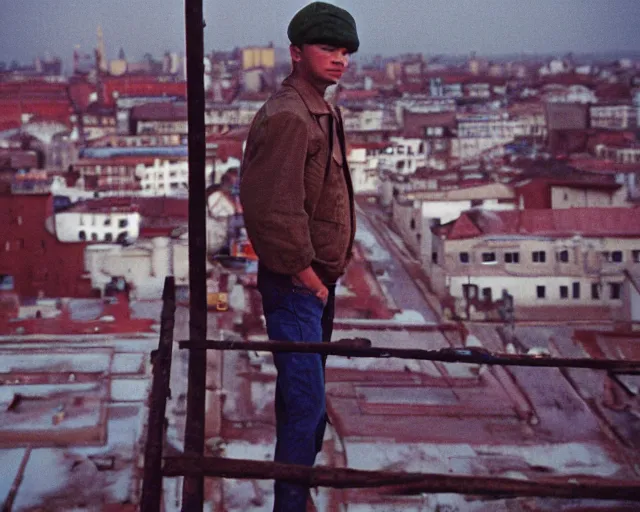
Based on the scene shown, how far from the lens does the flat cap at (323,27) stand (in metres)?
0.95

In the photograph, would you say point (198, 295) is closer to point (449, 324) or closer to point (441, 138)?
point (449, 324)

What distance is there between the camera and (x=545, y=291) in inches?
246

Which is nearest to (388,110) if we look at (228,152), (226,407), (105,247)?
(228,152)

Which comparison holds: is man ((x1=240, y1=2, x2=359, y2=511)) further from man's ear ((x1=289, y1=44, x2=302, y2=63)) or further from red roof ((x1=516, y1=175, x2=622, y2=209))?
red roof ((x1=516, y1=175, x2=622, y2=209))

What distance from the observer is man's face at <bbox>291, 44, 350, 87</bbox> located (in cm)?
97

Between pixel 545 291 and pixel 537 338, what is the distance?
0.82 metres

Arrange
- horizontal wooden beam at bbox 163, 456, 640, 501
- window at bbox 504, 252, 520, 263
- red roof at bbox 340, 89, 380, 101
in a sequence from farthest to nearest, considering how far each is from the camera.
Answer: red roof at bbox 340, 89, 380, 101, window at bbox 504, 252, 520, 263, horizontal wooden beam at bbox 163, 456, 640, 501

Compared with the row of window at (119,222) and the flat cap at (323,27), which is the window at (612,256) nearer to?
the row of window at (119,222)

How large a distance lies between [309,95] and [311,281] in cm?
17

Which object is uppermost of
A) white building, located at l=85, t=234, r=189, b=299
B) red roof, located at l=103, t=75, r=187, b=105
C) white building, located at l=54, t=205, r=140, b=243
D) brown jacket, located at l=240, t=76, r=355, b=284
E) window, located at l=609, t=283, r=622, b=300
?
red roof, located at l=103, t=75, r=187, b=105

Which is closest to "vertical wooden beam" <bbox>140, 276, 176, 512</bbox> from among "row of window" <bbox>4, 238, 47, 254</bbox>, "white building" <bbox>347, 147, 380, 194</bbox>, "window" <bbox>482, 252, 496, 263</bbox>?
"window" <bbox>482, 252, 496, 263</bbox>

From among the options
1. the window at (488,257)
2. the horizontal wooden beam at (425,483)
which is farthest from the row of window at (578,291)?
the horizontal wooden beam at (425,483)

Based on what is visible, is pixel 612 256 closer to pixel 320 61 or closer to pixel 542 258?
pixel 542 258

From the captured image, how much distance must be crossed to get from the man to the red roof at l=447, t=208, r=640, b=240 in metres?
5.65
